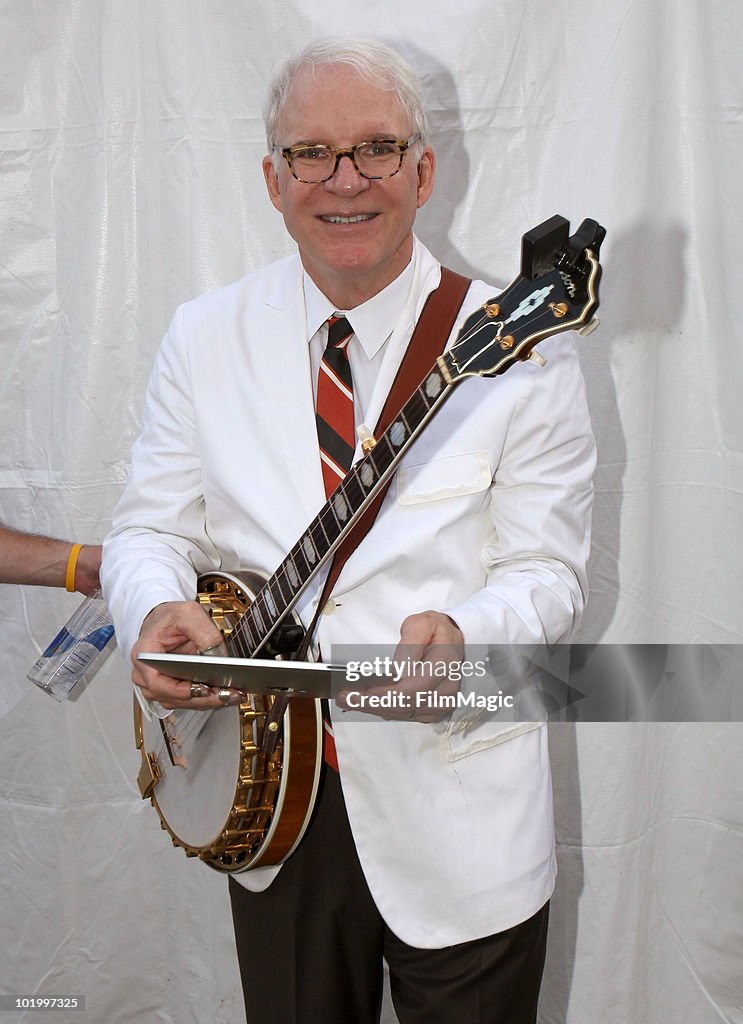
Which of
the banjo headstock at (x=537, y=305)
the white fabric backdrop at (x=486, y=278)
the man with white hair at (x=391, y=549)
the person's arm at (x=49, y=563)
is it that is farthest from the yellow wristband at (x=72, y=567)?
the banjo headstock at (x=537, y=305)

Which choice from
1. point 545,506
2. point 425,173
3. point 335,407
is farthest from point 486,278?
point 545,506

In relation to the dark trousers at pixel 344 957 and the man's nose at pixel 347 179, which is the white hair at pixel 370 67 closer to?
the man's nose at pixel 347 179

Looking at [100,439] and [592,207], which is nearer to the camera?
[592,207]

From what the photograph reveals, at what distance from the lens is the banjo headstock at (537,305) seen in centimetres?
134

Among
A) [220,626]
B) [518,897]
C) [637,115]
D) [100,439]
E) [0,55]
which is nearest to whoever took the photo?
[518,897]

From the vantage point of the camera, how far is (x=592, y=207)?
217 centimetres

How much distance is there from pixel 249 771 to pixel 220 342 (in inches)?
25.6

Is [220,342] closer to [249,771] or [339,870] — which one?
[249,771]

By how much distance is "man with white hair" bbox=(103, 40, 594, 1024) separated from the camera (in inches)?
61.5

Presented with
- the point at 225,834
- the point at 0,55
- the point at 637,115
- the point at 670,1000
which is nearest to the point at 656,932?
the point at 670,1000

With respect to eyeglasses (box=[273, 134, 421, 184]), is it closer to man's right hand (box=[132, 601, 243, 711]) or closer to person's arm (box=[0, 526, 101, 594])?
man's right hand (box=[132, 601, 243, 711])

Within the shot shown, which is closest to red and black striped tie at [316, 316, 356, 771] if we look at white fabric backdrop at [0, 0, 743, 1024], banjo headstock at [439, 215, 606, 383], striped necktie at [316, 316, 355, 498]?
striped necktie at [316, 316, 355, 498]

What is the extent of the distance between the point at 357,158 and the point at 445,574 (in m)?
0.59

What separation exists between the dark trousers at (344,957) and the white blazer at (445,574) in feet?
0.19
